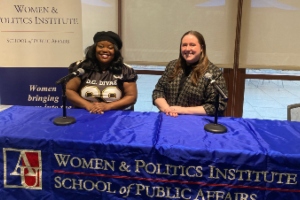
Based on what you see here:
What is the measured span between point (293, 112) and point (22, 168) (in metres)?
1.95

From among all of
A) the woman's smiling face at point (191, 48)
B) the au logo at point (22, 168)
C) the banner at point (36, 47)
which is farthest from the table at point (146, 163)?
the banner at point (36, 47)

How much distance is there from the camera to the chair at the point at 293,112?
2.20 metres

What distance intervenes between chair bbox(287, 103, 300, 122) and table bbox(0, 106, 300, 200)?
77cm

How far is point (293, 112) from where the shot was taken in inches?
87.5

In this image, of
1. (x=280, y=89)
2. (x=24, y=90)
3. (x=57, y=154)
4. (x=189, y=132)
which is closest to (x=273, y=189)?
(x=189, y=132)

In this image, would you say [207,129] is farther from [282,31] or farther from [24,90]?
[24,90]

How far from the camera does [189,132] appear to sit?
1492 millimetres

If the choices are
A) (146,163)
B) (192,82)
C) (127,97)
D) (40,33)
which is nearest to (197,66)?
(192,82)

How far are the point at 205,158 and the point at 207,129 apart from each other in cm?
25

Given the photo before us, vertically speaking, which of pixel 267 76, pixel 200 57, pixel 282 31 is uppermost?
pixel 282 31

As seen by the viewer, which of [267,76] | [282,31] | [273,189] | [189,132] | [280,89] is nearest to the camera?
[273,189]

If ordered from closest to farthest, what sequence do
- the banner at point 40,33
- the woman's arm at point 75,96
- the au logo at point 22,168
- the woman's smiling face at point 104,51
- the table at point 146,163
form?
the table at point 146,163, the au logo at point 22,168, the woman's arm at point 75,96, the woman's smiling face at point 104,51, the banner at point 40,33

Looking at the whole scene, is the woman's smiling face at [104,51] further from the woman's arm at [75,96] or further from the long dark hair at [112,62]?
the woman's arm at [75,96]

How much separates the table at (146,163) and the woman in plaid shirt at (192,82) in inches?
22.2
